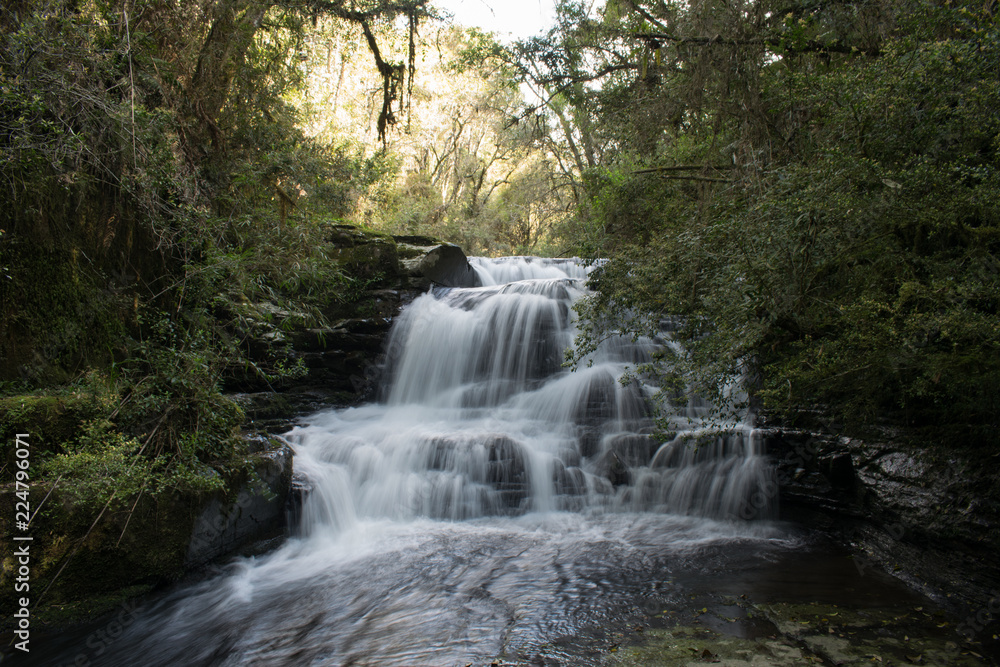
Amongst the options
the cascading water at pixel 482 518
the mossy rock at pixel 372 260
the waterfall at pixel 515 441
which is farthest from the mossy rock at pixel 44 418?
the mossy rock at pixel 372 260

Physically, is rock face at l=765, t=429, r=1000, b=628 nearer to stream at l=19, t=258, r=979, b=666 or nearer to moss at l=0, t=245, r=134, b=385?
stream at l=19, t=258, r=979, b=666

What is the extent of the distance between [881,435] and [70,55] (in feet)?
28.2

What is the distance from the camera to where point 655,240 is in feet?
21.7

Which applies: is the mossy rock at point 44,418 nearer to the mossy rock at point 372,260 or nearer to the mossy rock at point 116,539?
the mossy rock at point 116,539

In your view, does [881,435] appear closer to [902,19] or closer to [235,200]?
[902,19]

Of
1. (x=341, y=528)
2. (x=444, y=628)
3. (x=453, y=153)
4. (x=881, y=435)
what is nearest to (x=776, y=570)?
(x=881, y=435)

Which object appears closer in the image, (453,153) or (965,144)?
(965,144)

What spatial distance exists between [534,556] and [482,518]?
1408 mm

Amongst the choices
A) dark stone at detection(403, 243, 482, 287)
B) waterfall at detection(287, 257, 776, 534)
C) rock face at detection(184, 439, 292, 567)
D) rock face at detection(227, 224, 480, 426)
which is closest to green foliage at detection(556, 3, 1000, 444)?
waterfall at detection(287, 257, 776, 534)

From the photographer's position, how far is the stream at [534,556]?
3.80 meters

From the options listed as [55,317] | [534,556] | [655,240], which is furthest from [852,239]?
[55,317]

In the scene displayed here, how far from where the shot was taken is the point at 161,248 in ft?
18.9

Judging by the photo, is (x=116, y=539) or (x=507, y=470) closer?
(x=116, y=539)

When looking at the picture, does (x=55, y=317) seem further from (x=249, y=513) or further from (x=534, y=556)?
(x=534, y=556)
